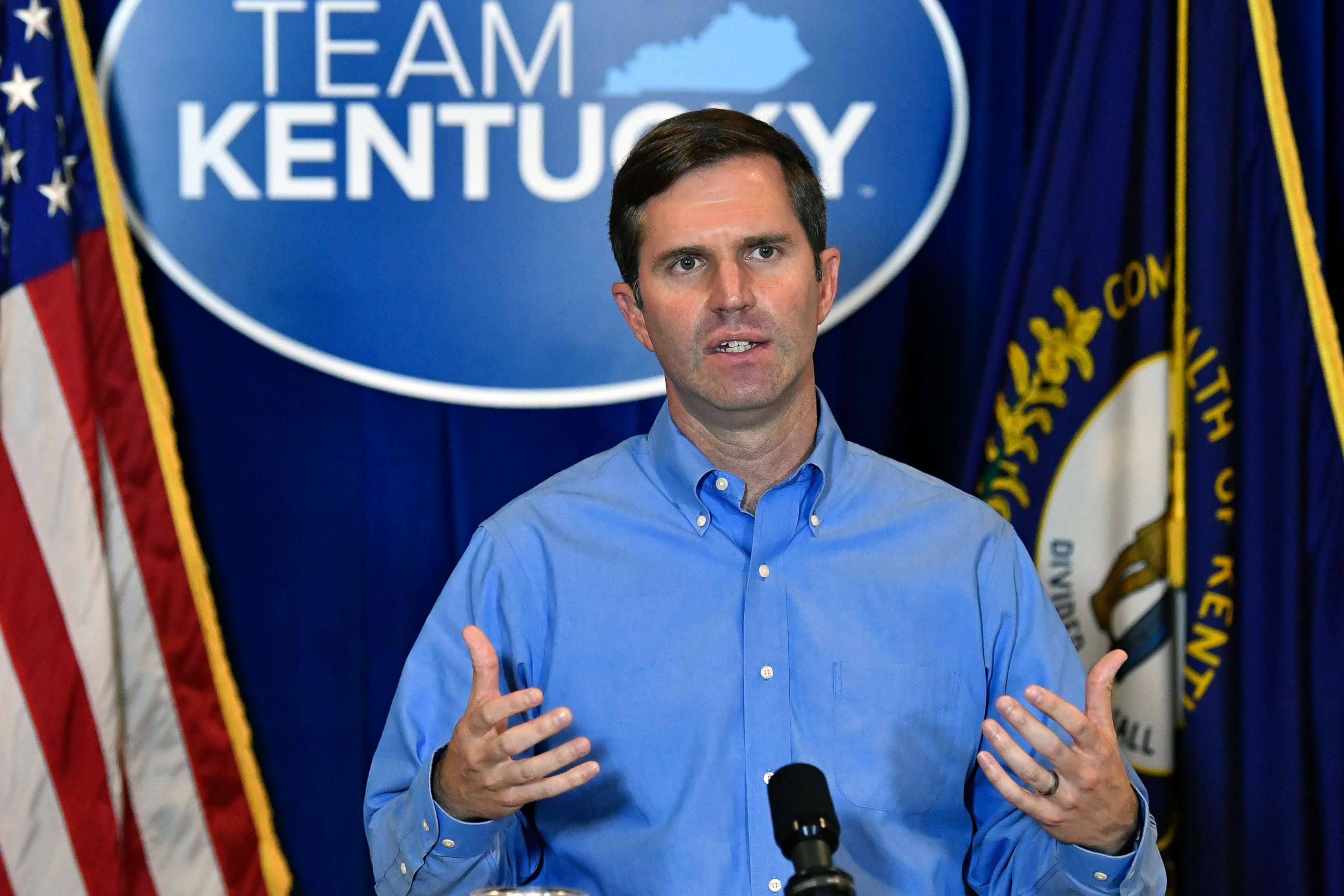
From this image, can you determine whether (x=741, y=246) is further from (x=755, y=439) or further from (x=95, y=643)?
(x=95, y=643)

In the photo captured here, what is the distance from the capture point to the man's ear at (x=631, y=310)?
200 centimetres

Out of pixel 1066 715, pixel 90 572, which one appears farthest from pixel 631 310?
pixel 90 572

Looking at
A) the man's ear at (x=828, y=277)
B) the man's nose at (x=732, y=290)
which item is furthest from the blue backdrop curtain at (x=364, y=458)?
the man's nose at (x=732, y=290)

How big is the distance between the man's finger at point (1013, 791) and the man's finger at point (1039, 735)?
1.7 inches

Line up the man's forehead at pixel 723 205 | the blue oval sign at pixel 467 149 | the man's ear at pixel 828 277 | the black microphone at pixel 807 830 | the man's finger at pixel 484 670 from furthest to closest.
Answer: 1. the blue oval sign at pixel 467 149
2. the man's ear at pixel 828 277
3. the man's forehead at pixel 723 205
4. the man's finger at pixel 484 670
5. the black microphone at pixel 807 830

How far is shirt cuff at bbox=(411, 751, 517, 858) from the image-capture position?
1.59 m

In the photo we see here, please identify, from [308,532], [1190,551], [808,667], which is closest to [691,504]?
[808,667]

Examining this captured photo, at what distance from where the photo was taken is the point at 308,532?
2693 millimetres

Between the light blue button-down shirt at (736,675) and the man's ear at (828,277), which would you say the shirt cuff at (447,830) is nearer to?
the light blue button-down shirt at (736,675)

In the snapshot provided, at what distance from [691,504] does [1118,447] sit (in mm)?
922

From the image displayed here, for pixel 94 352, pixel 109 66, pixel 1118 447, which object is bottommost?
pixel 1118 447

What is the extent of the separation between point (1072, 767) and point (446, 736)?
787 mm

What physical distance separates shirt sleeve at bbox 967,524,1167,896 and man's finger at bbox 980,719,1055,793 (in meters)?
0.24

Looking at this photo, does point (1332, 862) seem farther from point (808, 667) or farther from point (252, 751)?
point (252, 751)
